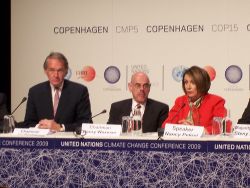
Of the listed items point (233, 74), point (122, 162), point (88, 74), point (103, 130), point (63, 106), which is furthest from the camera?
point (88, 74)

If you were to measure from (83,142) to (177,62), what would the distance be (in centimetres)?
335

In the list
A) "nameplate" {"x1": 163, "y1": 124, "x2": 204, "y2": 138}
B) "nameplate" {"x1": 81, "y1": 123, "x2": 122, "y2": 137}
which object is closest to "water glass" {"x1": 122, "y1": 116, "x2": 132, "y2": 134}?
"nameplate" {"x1": 81, "y1": 123, "x2": 122, "y2": 137}

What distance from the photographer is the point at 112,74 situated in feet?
23.0

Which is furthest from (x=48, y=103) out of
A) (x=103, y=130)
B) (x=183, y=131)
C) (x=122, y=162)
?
(x=183, y=131)

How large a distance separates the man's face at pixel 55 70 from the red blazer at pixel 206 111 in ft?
3.36

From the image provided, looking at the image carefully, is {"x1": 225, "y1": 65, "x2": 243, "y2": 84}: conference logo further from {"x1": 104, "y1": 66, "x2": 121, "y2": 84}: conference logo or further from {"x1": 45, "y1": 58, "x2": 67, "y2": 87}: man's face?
{"x1": 45, "y1": 58, "x2": 67, "y2": 87}: man's face

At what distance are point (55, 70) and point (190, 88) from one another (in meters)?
1.19

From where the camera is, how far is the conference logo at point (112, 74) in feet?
22.9

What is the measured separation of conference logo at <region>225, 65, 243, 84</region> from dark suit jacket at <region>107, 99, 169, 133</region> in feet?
6.63

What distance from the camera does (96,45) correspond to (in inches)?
277

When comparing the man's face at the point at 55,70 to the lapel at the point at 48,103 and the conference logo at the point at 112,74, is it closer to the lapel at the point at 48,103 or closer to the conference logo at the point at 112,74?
the lapel at the point at 48,103

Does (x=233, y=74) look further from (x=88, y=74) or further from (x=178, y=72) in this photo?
(x=88, y=74)

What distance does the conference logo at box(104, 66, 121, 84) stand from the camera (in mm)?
6992

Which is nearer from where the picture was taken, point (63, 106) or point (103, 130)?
point (103, 130)
